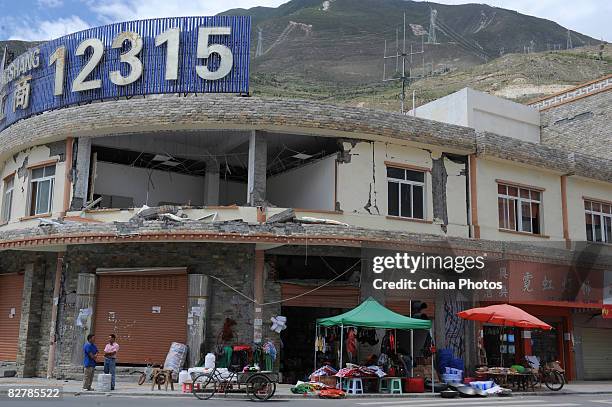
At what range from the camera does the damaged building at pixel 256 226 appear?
1953cm

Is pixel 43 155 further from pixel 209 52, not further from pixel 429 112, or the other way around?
pixel 429 112

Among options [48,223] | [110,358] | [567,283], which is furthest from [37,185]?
[567,283]

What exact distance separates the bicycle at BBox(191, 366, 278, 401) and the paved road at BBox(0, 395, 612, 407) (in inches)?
12.5

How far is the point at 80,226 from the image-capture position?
19172 mm

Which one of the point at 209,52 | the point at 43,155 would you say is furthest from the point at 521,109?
the point at 43,155

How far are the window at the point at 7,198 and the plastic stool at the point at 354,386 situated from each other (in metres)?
13.8

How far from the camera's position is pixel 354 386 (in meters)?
17.6

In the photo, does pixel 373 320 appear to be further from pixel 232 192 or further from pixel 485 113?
pixel 485 113

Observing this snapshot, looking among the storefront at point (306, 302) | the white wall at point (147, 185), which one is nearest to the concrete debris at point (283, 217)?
the storefront at point (306, 302)

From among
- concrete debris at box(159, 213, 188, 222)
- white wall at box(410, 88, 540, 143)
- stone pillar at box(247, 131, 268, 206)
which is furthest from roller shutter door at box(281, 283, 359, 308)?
white wall at box(410, 88, 540, 143)

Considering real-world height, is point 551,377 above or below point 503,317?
below

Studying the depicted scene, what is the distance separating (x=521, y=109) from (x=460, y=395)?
1833 cm

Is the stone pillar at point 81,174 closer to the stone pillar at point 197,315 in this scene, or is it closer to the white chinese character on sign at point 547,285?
the stone pillar at point 197,315

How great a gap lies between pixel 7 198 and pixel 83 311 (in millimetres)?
6781
